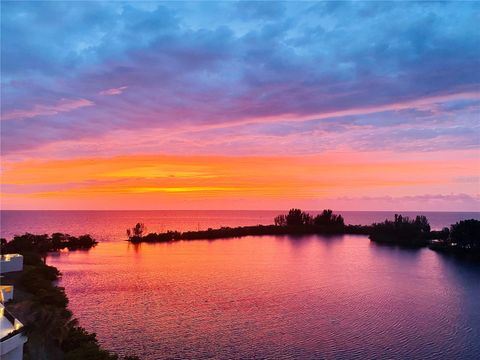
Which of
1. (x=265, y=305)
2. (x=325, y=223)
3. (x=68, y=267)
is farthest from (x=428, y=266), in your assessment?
(x=325, y=223)

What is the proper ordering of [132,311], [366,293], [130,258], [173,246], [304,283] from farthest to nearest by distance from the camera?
[173,246] < [130,258] < [304,283] < [366,293] < [132,311]

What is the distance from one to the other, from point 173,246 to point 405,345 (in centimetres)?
4753

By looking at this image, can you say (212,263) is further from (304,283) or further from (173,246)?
(173,246)

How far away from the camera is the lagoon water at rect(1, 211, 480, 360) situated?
21250 mm

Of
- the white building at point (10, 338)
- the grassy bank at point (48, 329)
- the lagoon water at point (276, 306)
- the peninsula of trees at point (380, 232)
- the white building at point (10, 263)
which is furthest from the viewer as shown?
the peninsula of trees at point (380, 232)

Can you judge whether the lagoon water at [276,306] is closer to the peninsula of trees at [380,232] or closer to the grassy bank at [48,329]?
the grassy bank at [48,329]

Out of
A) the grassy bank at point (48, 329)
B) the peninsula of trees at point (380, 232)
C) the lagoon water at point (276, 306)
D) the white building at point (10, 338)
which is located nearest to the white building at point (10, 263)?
the grassy bank at point (48, 329)

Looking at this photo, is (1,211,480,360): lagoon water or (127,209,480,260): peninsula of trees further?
(127,209,480,260): peninsula of trees

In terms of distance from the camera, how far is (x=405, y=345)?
21.9 m

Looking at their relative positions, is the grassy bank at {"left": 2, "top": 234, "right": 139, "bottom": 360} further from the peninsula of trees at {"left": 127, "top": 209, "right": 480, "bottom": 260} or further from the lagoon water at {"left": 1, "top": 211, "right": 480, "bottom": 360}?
the peninsula of trees at {"left": 127, "top": 209, "right": 480, "bottom": 260}

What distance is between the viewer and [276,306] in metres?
28.4

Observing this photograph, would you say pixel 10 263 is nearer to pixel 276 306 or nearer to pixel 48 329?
pixel 48 329

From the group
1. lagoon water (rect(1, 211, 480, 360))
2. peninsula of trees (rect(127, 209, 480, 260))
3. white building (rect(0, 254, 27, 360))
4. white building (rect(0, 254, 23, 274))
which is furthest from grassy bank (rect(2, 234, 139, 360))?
peninsula of trees (rect(127, 209, 480, 260))

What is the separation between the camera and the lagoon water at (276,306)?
2125cm
